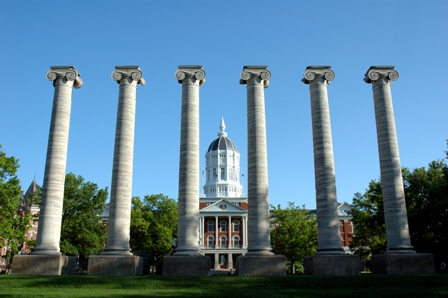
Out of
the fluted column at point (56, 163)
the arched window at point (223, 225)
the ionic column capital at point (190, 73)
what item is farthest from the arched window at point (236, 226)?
the fluted column at point (56, 163)

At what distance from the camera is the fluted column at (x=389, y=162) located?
138 feet

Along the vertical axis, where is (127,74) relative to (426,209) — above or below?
above

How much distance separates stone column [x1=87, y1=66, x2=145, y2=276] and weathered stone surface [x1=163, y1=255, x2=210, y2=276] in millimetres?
3495

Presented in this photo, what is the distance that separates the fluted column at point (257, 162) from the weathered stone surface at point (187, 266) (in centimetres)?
483

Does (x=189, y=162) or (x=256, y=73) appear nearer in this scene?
(x=189, y=162)

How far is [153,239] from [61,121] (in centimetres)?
5617

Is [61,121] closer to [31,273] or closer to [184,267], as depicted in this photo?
[31,273]

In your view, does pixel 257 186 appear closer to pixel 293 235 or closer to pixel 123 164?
pixel 123 164

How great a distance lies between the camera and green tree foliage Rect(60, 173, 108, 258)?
76438mm

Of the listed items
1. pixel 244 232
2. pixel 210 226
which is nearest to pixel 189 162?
pixel 244 232

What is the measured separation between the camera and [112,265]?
40781 millimetres

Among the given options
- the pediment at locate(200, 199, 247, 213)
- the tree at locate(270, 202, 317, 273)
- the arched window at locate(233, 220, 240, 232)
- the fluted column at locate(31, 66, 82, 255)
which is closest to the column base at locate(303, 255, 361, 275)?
the fluted column at locate(31, 66, 82, 255)

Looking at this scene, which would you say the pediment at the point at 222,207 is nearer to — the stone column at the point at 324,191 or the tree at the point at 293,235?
the tree at the point at 293,235

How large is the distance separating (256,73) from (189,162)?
499 inches
